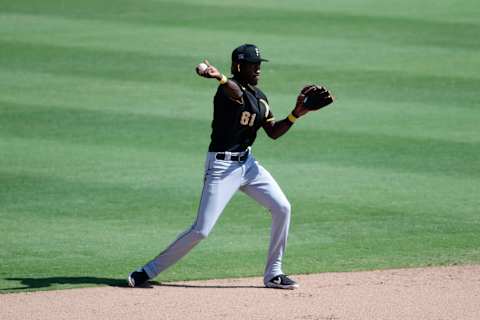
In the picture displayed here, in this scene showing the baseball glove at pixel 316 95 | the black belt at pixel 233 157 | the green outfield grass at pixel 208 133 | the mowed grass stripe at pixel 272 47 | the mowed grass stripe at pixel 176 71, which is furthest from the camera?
the mowed grass stripe at pixel 272 47

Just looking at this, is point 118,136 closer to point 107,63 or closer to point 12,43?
point 107,63

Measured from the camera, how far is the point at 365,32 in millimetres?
18266

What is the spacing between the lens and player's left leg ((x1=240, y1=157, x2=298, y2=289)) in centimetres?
805

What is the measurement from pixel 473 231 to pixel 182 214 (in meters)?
2.87

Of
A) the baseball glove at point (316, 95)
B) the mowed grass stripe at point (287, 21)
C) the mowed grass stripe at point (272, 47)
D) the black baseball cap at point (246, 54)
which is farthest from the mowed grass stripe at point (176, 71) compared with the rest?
the black baseball cap at point (246, 54)

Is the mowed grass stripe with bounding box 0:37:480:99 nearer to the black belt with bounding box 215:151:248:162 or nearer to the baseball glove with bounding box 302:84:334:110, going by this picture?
the baseball glove with bounding box 302:84:334:110

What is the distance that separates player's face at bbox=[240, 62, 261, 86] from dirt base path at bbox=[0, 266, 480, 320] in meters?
1.65

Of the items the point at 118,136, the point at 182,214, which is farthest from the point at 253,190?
the point at 118,136

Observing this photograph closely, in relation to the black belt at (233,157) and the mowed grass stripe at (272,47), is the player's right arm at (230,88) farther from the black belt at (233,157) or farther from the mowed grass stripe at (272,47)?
the mowed grass stripe at (272,47)

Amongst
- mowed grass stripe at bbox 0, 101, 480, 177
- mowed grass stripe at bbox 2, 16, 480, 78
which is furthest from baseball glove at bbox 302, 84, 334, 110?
mowed grass stripe at bbox 2, 16, 480, 78

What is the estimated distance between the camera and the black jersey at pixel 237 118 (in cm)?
790

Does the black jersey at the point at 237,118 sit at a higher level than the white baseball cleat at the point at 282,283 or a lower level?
higher

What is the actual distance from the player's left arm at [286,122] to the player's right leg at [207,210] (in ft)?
1.39

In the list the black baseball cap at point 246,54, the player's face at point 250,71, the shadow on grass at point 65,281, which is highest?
the black baseball cap at point 246,54
